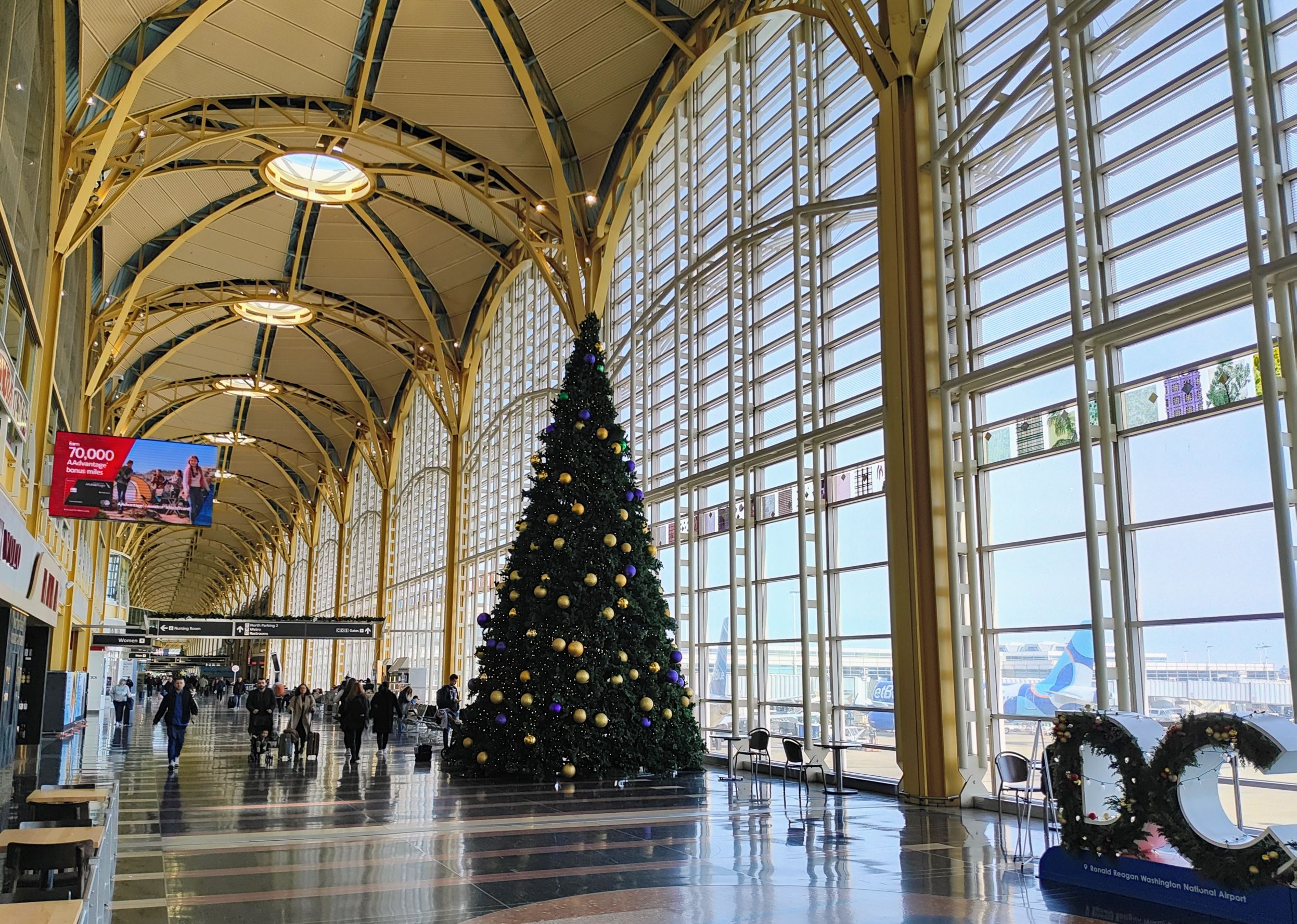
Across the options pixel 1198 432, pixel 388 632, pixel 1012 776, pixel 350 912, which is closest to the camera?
pixel 350 912

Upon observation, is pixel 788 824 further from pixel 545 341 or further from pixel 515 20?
pixel 545 341

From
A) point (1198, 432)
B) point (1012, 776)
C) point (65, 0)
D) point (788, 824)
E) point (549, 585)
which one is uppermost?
point (65, 0)

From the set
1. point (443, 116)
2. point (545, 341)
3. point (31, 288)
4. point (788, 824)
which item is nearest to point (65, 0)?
point (31, 288)

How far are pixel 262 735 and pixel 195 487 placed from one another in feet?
20.1

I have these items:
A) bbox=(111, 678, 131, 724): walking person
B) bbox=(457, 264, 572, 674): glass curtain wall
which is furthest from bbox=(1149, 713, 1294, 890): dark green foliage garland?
bbox=(111, 678, 131, 724): walking person

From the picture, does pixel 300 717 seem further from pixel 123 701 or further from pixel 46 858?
pixel 123 701

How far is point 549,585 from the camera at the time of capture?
16.7 meters

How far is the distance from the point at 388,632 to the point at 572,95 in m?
25.7

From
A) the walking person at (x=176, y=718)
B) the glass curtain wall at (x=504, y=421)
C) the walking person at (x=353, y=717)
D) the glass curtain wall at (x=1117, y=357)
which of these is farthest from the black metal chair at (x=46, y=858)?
the glass curtain wall at (x=504, y=421)

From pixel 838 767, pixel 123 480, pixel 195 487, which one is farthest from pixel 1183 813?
pixel 195 487

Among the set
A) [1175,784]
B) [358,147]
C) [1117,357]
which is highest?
[358,147]

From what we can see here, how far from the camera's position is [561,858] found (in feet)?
31.9

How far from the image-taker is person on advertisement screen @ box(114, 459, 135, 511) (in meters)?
21.4

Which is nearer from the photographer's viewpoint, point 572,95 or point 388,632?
point 572,95
